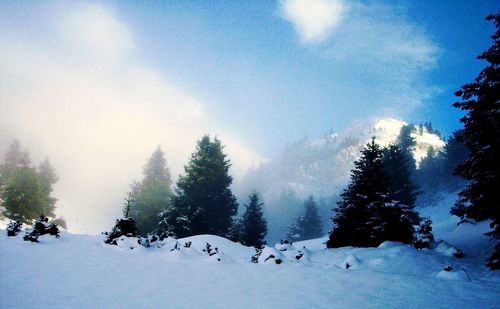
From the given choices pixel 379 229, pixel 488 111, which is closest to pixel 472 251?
pixel 379 229

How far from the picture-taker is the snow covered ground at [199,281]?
6.27 metres

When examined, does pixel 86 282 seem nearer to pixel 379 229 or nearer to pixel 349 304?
pixel 349 304

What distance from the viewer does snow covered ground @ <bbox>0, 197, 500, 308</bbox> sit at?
20.6 feet

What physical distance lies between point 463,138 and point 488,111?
1736 millimetres

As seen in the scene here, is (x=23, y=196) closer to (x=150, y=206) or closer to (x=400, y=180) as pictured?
(x=150, y=206)

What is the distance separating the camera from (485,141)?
13133 mm

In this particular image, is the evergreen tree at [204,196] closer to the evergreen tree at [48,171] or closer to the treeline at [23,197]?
the treeline at [23,197]

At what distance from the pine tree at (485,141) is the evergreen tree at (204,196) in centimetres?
2065

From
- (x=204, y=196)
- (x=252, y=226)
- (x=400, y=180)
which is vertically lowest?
(x=252, y=226)

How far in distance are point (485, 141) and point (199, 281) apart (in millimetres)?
12881

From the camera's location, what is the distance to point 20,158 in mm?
50281

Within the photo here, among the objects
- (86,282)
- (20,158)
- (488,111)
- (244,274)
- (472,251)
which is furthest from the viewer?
(20,158)

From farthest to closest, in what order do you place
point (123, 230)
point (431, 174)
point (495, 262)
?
point (431, 174) → point (123, 230) → point (495, 262)

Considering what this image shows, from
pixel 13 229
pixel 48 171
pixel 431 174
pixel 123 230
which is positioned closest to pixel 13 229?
pixel 13 229
